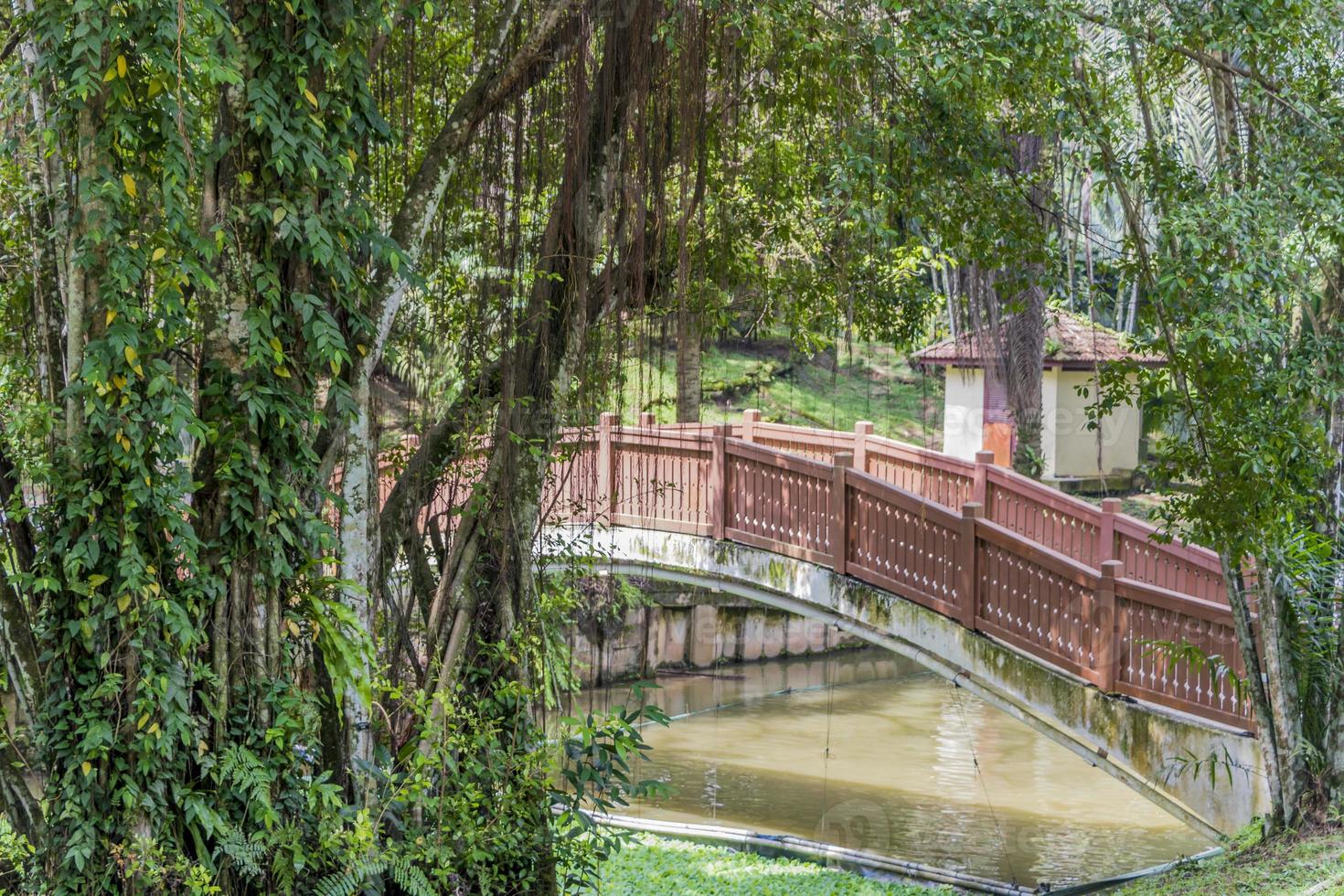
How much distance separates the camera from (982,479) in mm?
10273

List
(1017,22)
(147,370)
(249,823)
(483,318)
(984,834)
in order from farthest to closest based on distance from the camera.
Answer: (984,834)
(483,318)
(1017,22)
(249,823)
(147,370)

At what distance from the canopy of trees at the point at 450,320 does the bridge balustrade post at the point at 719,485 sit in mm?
3253

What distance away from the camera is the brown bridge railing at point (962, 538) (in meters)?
7.67

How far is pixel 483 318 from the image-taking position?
5.91 meters

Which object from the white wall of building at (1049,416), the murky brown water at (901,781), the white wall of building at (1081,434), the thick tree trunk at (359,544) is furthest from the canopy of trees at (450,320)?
the white wall of building at (1081,434)

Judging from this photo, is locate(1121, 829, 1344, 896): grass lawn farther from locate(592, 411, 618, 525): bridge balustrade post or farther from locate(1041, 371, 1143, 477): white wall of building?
locate(1041, 371, 1143, 477): white wall of building

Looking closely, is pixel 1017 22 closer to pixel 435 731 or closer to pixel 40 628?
pixel 435 731

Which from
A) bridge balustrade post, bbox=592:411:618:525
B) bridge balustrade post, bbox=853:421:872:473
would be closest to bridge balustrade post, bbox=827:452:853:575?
bridge balustrade post, bbox=853:421:872:473

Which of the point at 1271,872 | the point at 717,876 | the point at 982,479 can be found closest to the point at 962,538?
the point at 982,479

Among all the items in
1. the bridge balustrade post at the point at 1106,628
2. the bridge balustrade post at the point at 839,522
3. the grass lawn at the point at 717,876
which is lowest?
the grass lawn at the point at 717,876

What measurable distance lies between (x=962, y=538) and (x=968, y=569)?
0.22 meters

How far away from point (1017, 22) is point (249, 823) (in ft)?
14.2

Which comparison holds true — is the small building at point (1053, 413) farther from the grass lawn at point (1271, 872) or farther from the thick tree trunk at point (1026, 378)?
the grass lawn at point (1271, 872)

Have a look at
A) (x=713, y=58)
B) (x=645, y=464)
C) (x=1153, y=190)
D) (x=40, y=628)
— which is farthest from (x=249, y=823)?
(x=645, y=464)
